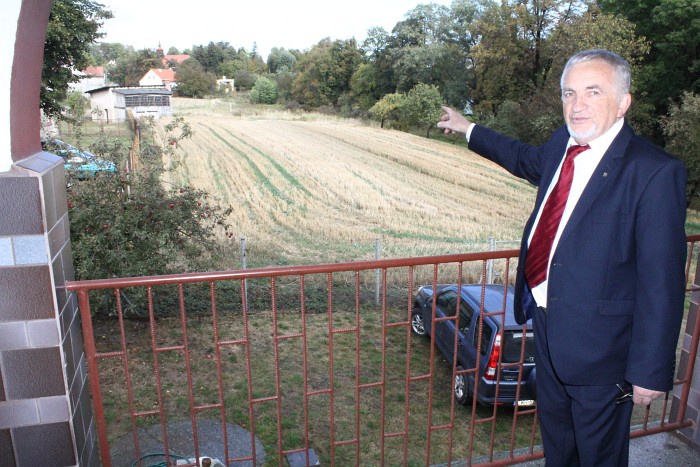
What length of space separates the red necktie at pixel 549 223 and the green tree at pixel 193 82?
28.9 m

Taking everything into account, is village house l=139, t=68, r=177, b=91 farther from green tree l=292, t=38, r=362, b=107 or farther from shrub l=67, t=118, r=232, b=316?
shrub l=67, t=118, r=232, b=316

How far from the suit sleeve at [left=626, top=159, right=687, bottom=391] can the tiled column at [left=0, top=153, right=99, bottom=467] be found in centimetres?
168

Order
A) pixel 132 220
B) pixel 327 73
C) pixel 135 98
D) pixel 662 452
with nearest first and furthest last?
pixel 662 452 < pixel 132 220 < pixel 135 98 < pixel 327 73

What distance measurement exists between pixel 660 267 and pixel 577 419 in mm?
535

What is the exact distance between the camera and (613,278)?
1.43 m

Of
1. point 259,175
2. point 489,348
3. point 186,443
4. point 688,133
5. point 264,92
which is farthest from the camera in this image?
point 264,92

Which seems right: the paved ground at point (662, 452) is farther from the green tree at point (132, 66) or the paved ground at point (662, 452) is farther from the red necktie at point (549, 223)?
the green tree at point (132, 66)

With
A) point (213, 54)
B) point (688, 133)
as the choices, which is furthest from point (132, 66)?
point (688, 133)

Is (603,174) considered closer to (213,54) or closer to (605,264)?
(605,264)

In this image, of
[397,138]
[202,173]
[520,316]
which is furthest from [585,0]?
[520,316]

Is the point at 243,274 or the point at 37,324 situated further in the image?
the point at 243,274

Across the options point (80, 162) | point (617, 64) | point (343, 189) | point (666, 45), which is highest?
point (666, 45)

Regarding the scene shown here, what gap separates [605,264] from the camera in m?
1.43

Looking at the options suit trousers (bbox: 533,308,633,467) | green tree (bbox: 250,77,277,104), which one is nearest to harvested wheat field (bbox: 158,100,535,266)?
green tree (bbox: 250,77,277,104)
